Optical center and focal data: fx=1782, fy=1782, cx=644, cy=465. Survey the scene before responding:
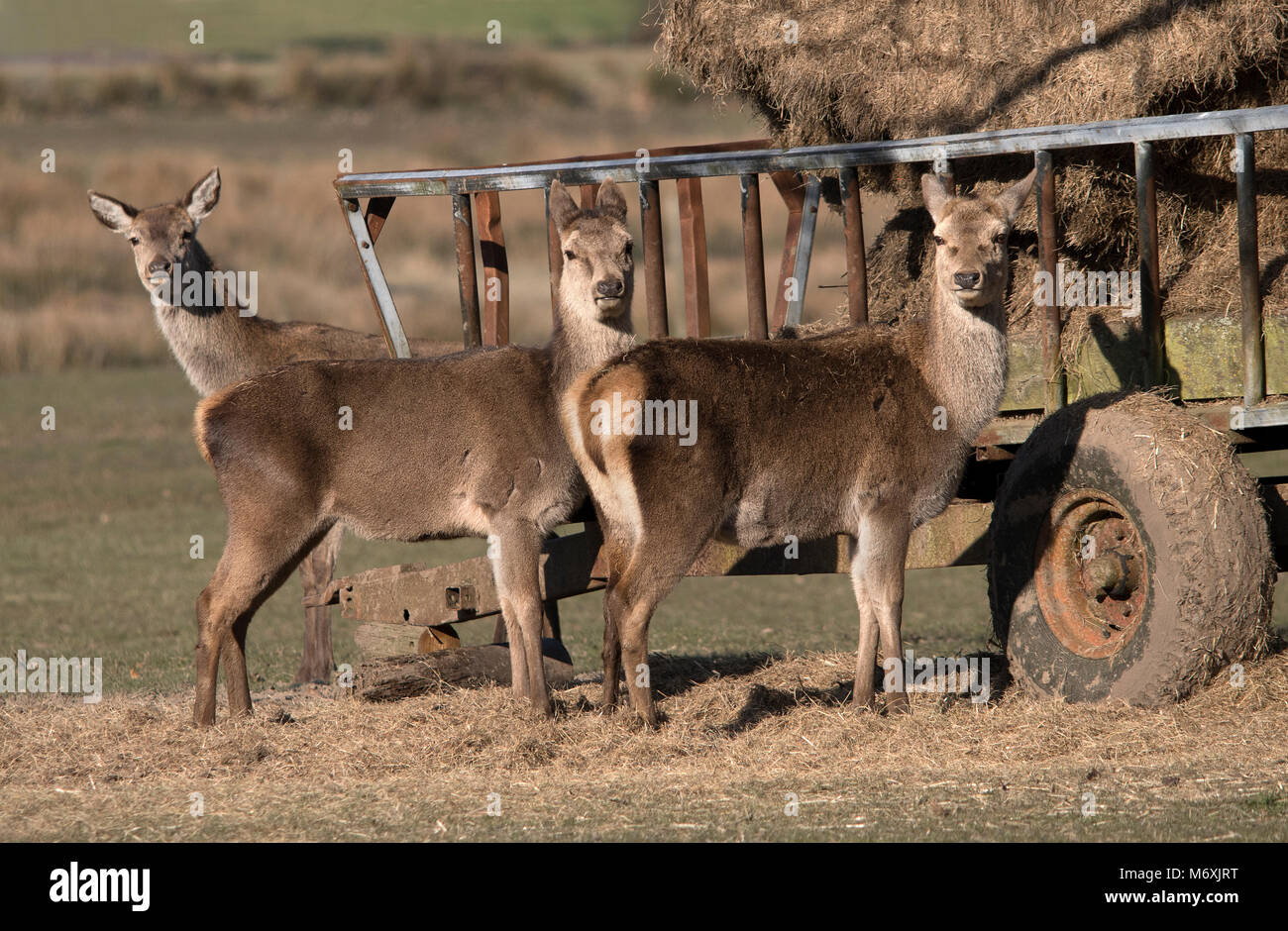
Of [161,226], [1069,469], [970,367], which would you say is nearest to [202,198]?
[161,226]

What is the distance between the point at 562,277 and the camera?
29.3ft

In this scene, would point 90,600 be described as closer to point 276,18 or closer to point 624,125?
point 624,125

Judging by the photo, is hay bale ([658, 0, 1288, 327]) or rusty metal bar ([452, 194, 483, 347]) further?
rusty metal bar ([452, 194, 483, 347])

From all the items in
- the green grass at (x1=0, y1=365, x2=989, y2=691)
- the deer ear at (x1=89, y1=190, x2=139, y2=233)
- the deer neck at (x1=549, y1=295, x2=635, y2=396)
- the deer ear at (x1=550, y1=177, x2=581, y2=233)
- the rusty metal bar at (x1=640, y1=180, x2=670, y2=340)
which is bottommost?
the green grass at (x1=0, y1=365, x2=989, y2=691)

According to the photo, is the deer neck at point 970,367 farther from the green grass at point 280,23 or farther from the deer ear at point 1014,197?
the green grass at point 280,23

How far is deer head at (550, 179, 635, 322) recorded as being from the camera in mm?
8586

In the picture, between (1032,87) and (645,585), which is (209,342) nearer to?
(645,585)

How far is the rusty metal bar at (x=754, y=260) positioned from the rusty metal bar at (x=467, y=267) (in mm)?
1617

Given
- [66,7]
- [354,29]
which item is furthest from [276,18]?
[66,7]

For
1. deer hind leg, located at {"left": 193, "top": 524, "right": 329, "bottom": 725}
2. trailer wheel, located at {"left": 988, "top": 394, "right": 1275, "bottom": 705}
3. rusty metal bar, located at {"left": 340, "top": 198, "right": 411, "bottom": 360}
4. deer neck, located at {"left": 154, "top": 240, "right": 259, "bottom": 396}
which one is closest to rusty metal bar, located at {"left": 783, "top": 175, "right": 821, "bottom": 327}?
trailer wheel, located at {"left": 988, "top": 394, "right": 1275, "bottom": 705}

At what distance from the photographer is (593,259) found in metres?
8.69

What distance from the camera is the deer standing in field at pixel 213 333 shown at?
448 inches

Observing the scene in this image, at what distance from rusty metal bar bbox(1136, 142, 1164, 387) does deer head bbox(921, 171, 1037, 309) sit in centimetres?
54

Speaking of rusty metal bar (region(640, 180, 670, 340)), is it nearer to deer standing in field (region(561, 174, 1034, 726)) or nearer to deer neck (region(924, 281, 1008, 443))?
deer standing in field (region(561, 174, 1034, 726))
